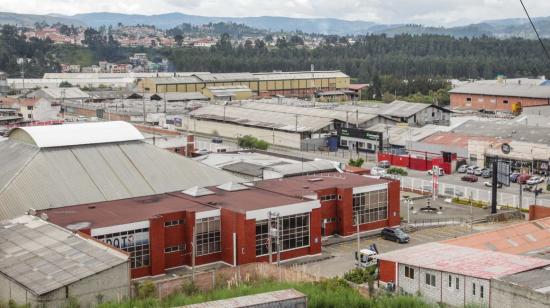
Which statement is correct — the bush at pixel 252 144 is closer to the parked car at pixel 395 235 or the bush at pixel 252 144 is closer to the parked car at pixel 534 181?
the parked car at pixel 534 181

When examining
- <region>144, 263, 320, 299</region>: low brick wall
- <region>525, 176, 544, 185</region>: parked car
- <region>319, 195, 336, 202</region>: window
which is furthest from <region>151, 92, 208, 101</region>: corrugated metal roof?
<region>144, 263, 320, 299</region>: low brick wall

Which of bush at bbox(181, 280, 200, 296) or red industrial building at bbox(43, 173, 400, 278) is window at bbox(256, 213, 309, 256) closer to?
red industrial building at bbox(43, 173, 400, 278)

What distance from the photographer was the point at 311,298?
10703 mm

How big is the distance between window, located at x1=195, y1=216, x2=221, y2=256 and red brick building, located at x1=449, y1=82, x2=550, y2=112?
29383 mm

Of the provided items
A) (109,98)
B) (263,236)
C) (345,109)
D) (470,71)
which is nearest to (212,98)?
(109,98)

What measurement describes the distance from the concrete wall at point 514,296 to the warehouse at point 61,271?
18.6ft

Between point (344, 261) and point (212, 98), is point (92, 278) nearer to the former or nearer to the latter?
Answer: point (344, 261)

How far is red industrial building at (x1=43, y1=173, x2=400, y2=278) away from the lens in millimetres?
15133

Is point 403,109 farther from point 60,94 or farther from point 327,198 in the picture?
point 60,94

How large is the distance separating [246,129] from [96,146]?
18510mm

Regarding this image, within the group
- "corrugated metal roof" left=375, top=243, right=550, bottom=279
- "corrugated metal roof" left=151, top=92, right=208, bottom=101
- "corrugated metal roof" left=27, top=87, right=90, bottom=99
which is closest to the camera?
"corrugated metal roof" left=375, top=243, right=550, bottom=279

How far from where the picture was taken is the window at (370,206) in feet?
60.7

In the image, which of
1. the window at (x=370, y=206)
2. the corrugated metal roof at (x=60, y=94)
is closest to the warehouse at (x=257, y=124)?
the corrugated metal roof at (x=60, y=94)

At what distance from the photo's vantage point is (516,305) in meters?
11.2
